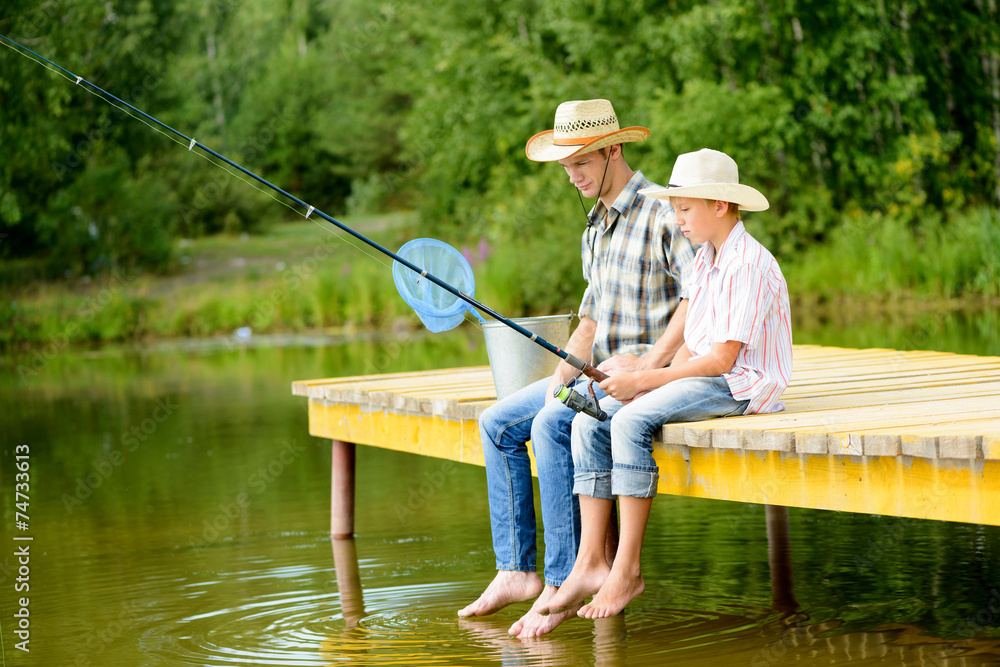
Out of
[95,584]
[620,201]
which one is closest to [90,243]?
[95,584]

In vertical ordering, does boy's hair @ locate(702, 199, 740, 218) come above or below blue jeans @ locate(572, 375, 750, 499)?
above

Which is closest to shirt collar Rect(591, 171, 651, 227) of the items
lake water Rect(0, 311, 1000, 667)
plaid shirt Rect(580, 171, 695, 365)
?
plaid shirt Rect(580, 171, 695, 365)

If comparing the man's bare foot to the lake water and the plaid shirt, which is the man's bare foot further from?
the plaid shirt

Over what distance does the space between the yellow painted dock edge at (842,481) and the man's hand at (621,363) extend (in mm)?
243

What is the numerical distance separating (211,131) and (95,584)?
79.8 ft

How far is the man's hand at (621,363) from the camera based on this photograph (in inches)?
142

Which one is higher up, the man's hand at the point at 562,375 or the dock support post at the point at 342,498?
the man's hand at the point at 562,375

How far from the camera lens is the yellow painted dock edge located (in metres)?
2.80

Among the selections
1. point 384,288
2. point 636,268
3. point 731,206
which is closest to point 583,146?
point 636,268

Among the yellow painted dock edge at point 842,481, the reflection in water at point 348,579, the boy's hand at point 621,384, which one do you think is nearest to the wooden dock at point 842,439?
the yellow painted dock edge at point 842,481

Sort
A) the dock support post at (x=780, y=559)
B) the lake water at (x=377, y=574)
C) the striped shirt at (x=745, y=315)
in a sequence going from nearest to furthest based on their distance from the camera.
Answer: the striped shirt at (x=745, y=315)
the lake water at (x=377, y=574)
the dock support post at (x=780, y=559)

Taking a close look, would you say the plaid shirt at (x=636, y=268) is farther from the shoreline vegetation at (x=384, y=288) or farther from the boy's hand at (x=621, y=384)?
the shoreline vegetation at (x=384, y=288)

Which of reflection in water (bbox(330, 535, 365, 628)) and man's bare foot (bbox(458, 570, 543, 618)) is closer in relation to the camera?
man's bare foot (bbox(458, 570, 543, 618))

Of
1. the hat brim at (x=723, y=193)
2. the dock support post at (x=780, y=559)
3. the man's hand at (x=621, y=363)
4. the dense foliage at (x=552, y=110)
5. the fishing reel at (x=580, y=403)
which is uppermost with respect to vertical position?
the dense foliage at (x=552, y=110)
